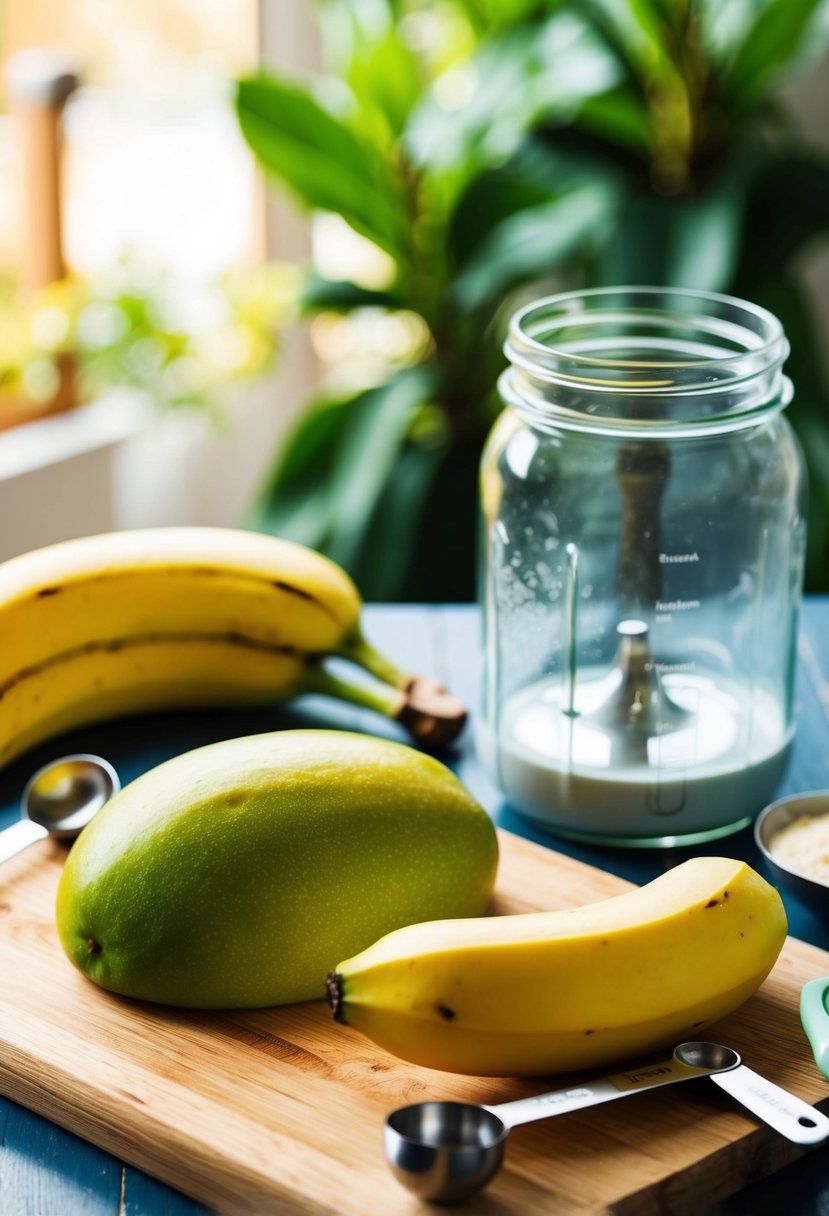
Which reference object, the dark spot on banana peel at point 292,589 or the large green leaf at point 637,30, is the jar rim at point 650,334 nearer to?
the dark spot on banana peel at point 292,589

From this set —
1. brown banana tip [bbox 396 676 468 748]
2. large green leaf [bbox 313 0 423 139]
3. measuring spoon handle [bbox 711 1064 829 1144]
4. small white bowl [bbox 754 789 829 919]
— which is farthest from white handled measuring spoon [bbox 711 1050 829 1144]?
large green leaf [bbox 313 0 423 139]

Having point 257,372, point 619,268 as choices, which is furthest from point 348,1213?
point 257,372

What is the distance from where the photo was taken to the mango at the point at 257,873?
26.7 inches

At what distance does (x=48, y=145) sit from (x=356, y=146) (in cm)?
49

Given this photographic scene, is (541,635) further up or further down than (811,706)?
further up

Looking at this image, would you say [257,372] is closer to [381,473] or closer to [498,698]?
[381,473]

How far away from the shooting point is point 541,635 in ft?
2.94

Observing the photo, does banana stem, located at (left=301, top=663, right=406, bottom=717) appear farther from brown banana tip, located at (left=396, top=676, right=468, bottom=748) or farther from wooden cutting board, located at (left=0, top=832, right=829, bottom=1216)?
wooden cutting board, located at (left=0, top=832, right=829, bottom=1216)

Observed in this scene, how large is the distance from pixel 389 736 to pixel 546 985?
41 cm

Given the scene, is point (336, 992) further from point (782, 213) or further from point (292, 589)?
point (782, 213)

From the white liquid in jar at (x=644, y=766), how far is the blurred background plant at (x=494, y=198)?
2.85ft

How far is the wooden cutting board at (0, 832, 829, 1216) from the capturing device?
582 millimetres

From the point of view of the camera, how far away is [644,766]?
0.84 meters

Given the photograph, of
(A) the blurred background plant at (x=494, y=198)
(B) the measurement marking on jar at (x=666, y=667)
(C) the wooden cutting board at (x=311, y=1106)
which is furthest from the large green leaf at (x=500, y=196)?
(C) the wooden cutting board at (x=311, y=1106)
